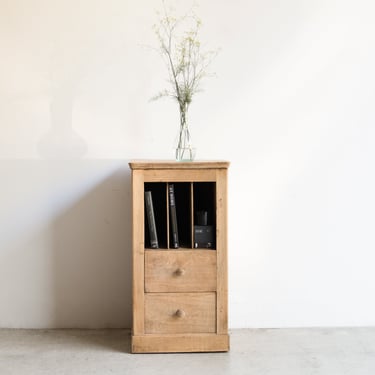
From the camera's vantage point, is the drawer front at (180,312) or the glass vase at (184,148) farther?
the glass vase at (184,148)

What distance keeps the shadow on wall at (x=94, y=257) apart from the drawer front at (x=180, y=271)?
17.0 inches

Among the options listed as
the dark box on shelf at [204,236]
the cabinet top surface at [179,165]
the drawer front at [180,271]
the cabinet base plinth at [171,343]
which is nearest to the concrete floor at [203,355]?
the cabinet base plinth at [171,343]

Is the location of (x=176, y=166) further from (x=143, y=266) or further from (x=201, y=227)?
(x=143, y=266)

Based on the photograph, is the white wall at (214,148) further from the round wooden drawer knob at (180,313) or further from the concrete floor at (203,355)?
the round wooden drawer knob at (180,313)

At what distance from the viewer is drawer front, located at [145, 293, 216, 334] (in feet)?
8.25

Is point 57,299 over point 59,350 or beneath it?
over

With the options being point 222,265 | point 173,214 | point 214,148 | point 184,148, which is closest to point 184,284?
point 222,265

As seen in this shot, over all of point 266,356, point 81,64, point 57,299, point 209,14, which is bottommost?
point 266,356

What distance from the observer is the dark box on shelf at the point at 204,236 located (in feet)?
8.32

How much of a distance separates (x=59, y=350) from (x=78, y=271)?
0.46m

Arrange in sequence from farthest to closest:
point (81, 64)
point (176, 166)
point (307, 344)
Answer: point (81, 64)
point (307, 344)
point (176, 166)

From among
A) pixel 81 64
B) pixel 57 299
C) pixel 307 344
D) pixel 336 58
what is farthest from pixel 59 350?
pixel 336 58

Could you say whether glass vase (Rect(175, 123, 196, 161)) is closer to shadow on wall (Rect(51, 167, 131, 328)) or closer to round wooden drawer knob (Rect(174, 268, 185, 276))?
shadow on wall (Rect(51, 167, 131, 328))

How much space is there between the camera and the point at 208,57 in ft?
9.44
